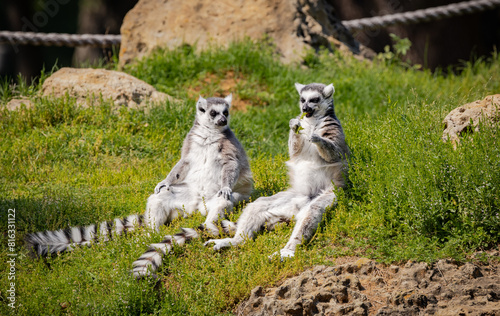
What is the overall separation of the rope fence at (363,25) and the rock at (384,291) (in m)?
6.75

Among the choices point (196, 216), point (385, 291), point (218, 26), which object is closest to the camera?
point (385, 291)

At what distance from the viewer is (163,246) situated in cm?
395

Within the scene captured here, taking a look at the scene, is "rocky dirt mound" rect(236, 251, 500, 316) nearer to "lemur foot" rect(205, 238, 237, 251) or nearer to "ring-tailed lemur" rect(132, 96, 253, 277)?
"lemur foot" rect(205, 238, 237, 251)

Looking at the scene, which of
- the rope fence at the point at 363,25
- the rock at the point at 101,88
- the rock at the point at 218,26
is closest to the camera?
the rock at the point at 101,88

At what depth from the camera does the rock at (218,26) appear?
8875 mm

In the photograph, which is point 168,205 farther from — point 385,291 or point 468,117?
point 468,117

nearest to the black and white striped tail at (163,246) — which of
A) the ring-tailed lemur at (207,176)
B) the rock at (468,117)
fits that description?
the ring-tailed lemur at (207,176)

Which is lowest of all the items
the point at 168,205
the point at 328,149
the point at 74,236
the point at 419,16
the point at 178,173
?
the point at 74,236

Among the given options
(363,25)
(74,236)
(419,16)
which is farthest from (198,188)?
(419,16)

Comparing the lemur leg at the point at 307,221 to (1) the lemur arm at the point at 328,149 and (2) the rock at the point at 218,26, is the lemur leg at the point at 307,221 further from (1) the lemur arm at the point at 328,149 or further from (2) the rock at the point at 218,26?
(2) the rock at the point at 218,26

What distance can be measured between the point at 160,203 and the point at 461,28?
31.1 feet

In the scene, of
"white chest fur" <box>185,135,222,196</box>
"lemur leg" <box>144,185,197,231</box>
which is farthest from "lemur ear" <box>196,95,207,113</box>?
"lemur leg" <box>144,185,197,231</box>

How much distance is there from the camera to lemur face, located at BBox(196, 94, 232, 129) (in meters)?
4.98

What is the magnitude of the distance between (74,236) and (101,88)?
11.2ft
